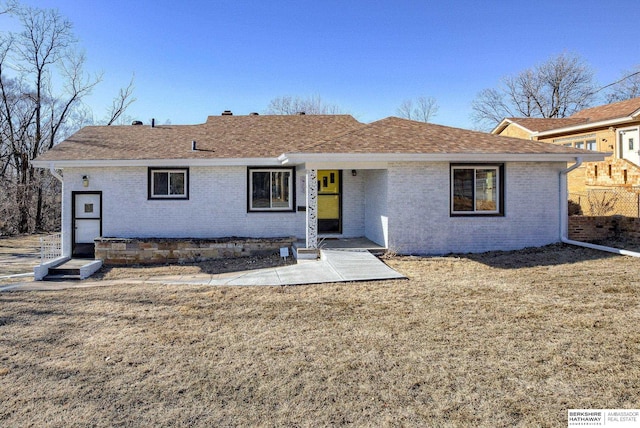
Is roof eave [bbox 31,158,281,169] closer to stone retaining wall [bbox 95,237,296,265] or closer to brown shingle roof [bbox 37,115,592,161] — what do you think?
brown shingle roof [bbox 37,115,592,161]

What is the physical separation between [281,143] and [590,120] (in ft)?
54.1

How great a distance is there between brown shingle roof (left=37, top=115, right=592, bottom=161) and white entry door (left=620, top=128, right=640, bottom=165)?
1002cm

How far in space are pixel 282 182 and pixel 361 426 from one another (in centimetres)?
1002

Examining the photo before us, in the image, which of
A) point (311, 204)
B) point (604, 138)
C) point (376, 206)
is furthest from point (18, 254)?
point (604, 138)

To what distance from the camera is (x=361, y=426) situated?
3338 millimetres

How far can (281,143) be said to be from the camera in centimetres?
1381

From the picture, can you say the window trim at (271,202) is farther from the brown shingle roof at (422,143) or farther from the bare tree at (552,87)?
the bare tree at (552,87)

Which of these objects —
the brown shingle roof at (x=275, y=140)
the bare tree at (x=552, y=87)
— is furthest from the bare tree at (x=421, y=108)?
the brown shingle roof at (x=275, y=140)

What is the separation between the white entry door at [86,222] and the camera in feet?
41.9

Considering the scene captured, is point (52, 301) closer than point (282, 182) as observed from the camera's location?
Yes

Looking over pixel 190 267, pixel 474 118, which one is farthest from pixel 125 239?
pixel 474 118

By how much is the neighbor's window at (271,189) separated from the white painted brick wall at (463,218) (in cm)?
364

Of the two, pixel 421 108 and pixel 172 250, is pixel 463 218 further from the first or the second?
pixel 421 108

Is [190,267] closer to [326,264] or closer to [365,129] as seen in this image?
[326,264]
